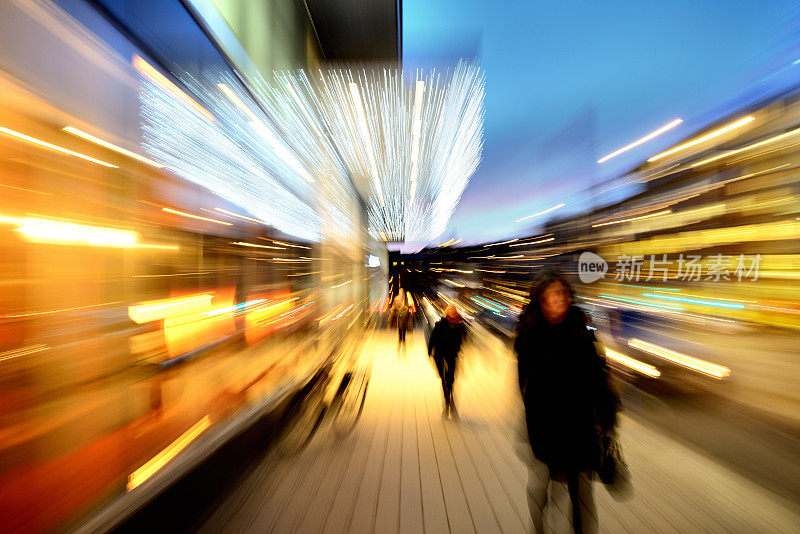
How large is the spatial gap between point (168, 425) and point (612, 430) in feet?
9.03

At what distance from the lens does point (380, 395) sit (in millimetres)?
5508

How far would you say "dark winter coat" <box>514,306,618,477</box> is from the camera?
1876mm

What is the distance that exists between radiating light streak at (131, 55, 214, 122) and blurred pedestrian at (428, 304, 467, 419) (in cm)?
350

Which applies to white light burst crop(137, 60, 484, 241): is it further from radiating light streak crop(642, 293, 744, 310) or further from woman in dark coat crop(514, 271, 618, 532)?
radiating light streak crop(642, 293, 744, 310)

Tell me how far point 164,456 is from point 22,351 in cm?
117

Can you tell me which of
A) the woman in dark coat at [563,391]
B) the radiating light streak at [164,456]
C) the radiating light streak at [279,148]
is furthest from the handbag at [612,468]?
the radiating light streak at [279,148]

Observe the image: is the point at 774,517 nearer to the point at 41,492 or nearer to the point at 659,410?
the point at 659,410

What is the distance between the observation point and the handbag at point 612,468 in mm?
1878

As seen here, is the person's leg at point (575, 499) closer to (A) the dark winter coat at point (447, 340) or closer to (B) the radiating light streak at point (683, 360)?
(A) the dark winter coat at point (447, 340)

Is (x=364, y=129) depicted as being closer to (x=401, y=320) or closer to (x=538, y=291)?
(x=401, y=320)

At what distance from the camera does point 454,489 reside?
2914 mm

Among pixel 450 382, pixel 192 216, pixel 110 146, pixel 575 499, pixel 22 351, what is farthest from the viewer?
pixel 450 382

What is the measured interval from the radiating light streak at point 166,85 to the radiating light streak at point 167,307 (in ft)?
4.47

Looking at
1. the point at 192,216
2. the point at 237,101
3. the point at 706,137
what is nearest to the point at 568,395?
the point at 192,216
